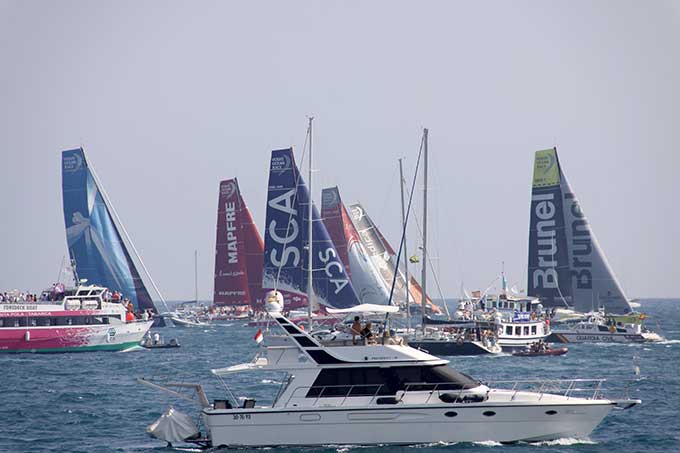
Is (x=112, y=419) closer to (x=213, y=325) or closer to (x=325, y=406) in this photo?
(x=325, y=406)

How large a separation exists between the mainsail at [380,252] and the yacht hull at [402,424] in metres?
63.8

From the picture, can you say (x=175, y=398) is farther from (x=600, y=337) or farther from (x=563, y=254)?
(x=563, y=254)

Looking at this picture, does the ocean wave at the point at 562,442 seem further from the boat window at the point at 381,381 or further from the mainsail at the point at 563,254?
the mainsail at the point at 563,254

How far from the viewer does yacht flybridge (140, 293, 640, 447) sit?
29219mm

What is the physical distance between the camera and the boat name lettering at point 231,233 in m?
107

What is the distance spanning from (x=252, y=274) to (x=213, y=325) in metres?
13.3

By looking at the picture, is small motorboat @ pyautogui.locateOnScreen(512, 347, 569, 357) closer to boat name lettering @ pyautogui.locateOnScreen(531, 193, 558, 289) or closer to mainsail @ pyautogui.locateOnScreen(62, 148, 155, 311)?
boat name lettering @ pyautogui.locateOnScreen(531, 193, 558, 289)

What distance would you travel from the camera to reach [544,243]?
91.2m

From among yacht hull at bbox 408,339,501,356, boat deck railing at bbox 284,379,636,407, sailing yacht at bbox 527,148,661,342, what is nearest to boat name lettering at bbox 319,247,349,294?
yacht hull at bbox 408,339,501,356

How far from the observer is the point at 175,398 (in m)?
43.6

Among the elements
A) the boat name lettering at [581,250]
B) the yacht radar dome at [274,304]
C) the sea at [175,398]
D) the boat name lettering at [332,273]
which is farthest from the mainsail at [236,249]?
the yacht radar dome at [274,304]

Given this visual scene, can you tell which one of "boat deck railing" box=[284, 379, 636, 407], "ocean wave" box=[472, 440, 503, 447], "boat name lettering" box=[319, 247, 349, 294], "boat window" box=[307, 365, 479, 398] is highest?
"boat name lettering" box=[319, 247, 349, 294]

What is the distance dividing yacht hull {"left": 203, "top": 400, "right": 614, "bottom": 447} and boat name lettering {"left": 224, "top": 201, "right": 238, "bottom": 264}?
78.1 metres

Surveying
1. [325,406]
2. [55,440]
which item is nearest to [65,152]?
[55,440]
